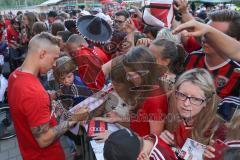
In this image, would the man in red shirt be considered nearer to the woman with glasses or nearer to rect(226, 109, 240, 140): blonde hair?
the woman with glasses

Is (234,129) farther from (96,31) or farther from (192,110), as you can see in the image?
(96,31)

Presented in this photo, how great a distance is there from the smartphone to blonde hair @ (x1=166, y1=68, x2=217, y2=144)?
0.23ft

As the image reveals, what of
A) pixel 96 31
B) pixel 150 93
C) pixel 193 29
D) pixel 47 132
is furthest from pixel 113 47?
pixel 193 29

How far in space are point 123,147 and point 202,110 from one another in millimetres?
575

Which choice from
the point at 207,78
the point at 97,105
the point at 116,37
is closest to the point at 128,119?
the point at 97,105

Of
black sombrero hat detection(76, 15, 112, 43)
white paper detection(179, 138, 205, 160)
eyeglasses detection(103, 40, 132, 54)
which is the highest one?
black sombrero hat detection(76, 15, 112, 43)

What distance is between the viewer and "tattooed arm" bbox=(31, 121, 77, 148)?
6.36ft

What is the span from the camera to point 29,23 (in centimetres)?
595

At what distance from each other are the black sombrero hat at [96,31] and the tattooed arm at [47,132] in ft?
6.00

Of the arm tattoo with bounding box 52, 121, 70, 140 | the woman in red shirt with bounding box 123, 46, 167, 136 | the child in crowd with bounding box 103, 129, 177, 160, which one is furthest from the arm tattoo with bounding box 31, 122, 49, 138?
the child in crowd with bounding box 103, 129, 177, 160

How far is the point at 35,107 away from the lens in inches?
74.5

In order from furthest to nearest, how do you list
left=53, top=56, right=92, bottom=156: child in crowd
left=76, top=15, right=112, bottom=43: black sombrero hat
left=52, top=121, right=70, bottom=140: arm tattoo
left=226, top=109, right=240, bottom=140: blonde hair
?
left=76, top=15, right=112, bottom=43: black sombrero hat, left=53, top=56, right=92, bottom=156: child in crowd, left=52, top=121, right=70, bottom=140: arm tattoo, left=226, top=109, right=240, bottom=140: blonde hair

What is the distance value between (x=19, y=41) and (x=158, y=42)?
569 centimetres

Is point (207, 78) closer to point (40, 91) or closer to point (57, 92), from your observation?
point (40, 91)
